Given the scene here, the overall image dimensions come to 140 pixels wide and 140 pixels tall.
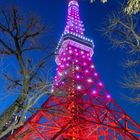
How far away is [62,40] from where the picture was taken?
66.8 feet

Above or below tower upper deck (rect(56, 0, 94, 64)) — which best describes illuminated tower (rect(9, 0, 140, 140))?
below

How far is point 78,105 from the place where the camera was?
15109 mm

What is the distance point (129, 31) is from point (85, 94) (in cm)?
1088

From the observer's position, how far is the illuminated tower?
12.0 m

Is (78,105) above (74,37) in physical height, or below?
below

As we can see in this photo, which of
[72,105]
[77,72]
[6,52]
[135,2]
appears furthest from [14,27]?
[77,72]

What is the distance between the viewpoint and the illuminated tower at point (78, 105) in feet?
39.3

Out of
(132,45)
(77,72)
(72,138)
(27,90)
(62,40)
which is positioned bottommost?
(27,90)

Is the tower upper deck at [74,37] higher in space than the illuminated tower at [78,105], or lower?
higher

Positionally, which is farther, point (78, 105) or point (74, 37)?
point (74, 37)

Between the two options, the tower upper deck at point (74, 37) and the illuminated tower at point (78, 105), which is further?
the tower upper deck at point (74, 37)

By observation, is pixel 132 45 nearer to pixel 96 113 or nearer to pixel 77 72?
pixel 96 113

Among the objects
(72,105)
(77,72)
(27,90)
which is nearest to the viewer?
(27,90)

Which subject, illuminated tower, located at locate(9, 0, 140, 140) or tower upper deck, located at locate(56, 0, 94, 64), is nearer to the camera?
illuminated tower, located at locate(9, 0, 140, 140)
